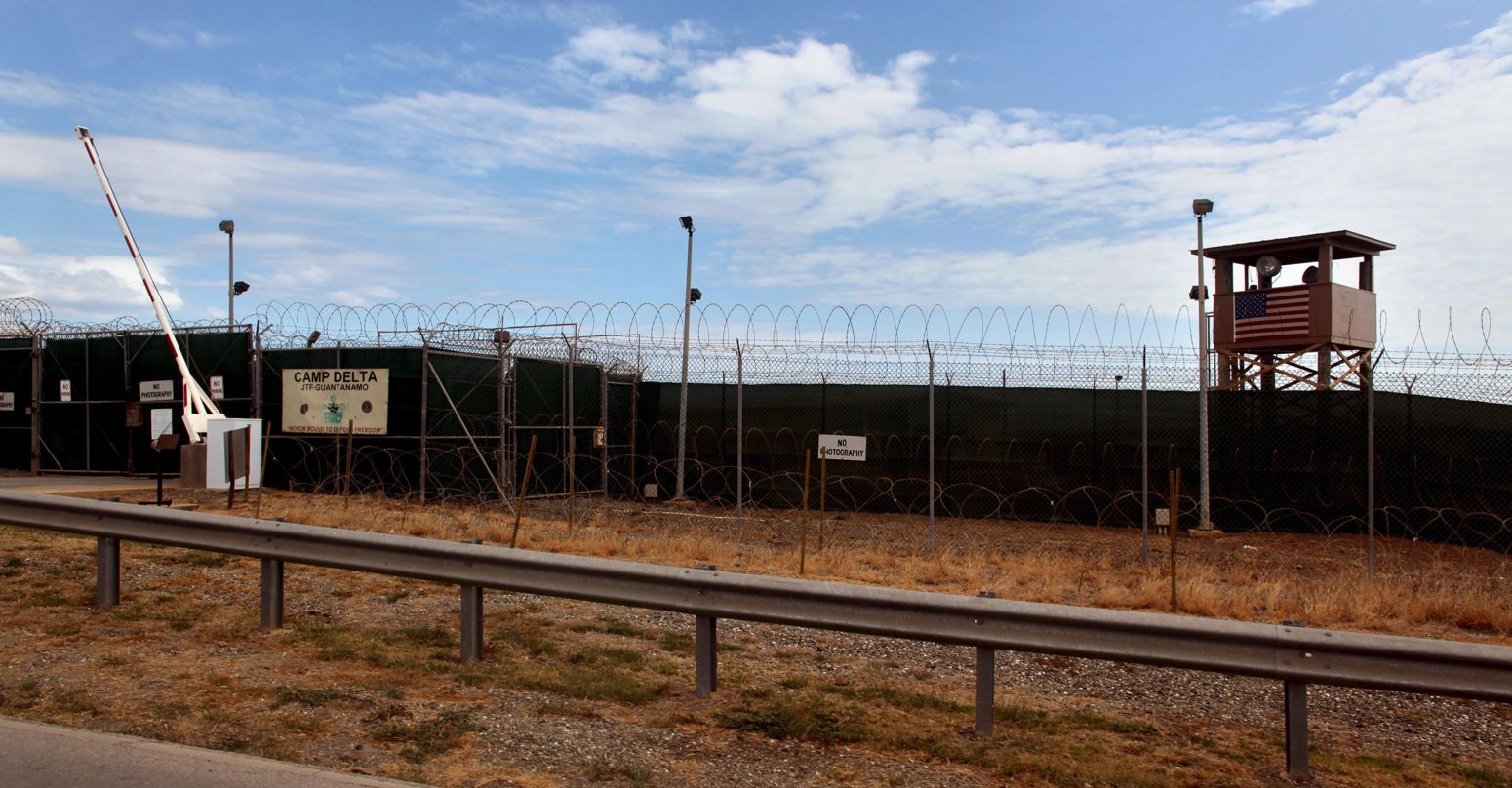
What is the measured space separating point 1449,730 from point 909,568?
6585mm

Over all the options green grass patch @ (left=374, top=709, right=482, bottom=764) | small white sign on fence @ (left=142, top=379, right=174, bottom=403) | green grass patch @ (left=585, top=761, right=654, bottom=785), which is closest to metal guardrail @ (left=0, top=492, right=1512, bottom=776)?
green grass patch @ (left=374, top=709, right=482, bottom=764)

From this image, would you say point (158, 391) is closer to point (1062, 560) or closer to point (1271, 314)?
point (1062, 560)

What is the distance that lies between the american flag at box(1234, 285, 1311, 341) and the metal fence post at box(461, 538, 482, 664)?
17890 mm

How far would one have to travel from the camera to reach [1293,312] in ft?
67.5

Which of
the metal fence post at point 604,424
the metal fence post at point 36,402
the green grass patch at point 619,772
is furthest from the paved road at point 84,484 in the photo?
the green grass patch at point 619,772

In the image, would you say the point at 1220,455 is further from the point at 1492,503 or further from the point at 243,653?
the point at 243,653

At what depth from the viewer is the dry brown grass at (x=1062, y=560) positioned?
10234mm

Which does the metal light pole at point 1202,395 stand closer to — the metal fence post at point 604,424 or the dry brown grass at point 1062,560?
the dry brown grass at point 1062,560

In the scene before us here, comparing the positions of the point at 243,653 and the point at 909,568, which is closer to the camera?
the point at 243,653

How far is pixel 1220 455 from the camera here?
17828mm

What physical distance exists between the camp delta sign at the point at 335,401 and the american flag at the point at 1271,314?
52.4 feet

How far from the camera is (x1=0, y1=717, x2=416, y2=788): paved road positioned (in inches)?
193

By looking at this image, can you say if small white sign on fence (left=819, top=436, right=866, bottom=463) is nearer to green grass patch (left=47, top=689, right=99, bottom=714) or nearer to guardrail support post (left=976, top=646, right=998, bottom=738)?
guardrail support post (left=976, top=646, right=998, bottom=738)

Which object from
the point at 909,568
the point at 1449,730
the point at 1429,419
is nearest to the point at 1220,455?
the point at 1429,419
